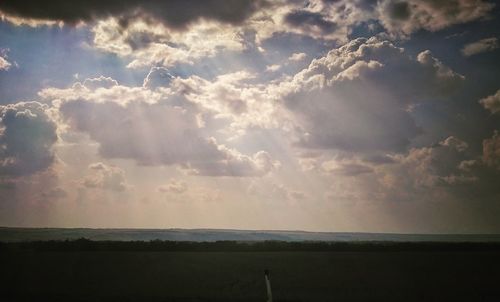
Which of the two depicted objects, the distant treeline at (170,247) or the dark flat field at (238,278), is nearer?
the dark flat field at (238,278)

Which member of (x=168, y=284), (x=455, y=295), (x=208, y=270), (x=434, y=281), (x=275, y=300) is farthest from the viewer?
(x=208, y=270)

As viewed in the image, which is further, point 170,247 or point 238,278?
point 170,247

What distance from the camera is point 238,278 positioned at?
3559 cm

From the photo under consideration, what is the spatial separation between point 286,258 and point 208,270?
43.0 feet

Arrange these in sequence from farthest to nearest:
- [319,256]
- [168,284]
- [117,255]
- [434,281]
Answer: [319,256] < [117,255] < [434,281] < [168,284]

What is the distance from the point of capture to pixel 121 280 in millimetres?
35438

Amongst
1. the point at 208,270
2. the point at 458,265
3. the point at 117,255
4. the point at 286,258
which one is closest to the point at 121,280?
the point at 208,270

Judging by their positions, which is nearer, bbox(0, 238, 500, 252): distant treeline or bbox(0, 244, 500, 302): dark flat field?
bbox(0, 244, 500, 302): dark flat field

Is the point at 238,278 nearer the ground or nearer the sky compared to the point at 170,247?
nearer the ground

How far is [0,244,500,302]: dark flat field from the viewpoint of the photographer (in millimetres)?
28906

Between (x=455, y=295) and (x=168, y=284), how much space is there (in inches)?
783

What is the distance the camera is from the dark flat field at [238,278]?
94.8 ft

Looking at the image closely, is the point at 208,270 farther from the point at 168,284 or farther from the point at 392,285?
the point at 392,285

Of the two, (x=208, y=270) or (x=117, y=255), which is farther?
(x=117, y=255)
